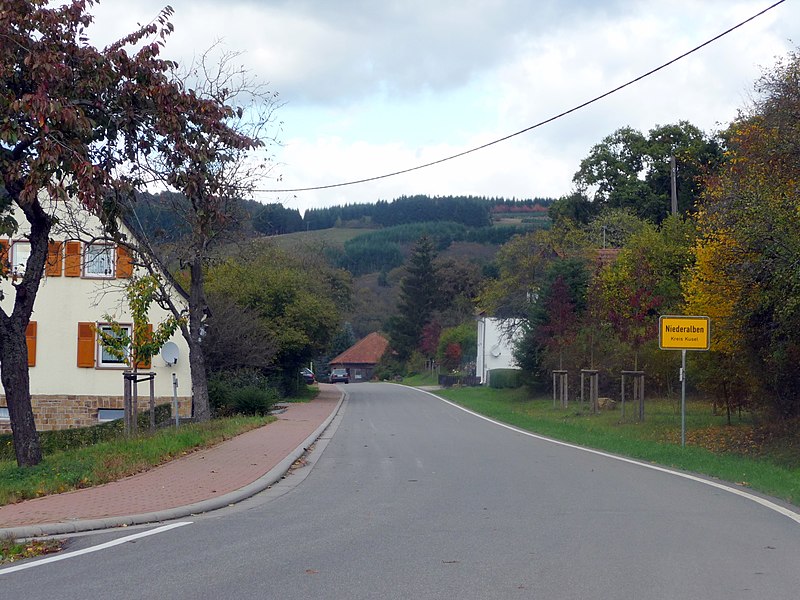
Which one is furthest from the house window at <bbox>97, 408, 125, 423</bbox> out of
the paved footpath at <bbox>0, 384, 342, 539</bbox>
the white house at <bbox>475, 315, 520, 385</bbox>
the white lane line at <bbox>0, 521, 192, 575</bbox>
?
the white house at <bbox>475, 315, 520, 385</bbox>

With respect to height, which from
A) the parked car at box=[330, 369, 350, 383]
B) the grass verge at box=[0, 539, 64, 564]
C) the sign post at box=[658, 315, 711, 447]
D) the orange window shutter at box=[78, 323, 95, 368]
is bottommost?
the parked car at box=[330, 369, 350, 383]

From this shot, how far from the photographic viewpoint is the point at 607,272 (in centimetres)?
3466

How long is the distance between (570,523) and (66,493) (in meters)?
6.13

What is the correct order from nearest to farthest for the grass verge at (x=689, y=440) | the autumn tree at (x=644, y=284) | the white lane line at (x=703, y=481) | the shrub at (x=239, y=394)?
the white lane line at (x=703, y=481) < the grass verge at (x=689, y=440) < the autumn tree at (x=644, y=284) < the shrub at (x=239, y=394)

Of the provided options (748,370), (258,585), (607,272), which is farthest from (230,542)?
(607,272)

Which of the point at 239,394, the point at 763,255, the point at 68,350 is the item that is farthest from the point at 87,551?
the point at 68,350

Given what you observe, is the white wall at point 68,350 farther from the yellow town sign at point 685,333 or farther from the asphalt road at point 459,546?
the asphalt road at point 459,546

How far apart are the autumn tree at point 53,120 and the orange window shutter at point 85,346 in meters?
22.0

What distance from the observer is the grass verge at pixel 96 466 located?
11.6 m

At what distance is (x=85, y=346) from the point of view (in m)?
36.0

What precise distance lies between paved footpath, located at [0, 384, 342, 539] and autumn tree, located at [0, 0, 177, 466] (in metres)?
2.83

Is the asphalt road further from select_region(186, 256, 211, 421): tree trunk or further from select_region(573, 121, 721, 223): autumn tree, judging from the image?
select_region(573, 121, 721, 223): autumn tree

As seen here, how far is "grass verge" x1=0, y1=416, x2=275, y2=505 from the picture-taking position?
11602 millimetres

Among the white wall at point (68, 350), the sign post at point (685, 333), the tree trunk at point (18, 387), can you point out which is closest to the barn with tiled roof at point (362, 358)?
the white wall at point (68, 350)
